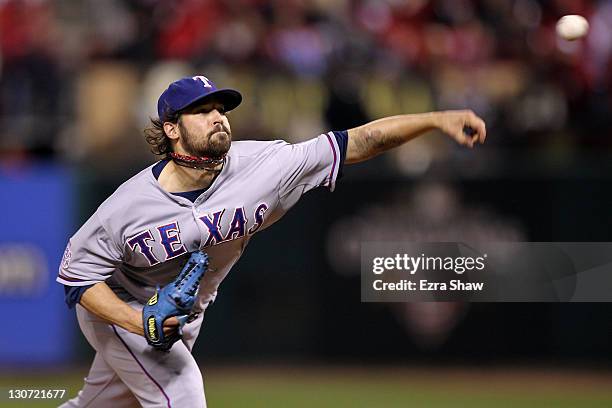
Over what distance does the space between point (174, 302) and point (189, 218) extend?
1.78ft

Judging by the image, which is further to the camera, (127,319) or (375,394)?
(375,394)

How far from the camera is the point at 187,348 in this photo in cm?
619

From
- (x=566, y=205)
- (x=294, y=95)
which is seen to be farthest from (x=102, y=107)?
(x=566, y=205)

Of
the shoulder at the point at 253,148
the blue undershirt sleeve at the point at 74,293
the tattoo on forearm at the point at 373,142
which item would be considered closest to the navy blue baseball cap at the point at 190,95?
the shoulder at the point at 253,148

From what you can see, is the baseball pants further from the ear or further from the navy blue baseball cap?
the navy blue baseball cap

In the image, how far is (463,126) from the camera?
5625 millimetres

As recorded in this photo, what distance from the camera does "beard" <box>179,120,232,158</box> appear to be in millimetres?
5676

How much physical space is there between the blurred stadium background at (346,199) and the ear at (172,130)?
14.0 ft

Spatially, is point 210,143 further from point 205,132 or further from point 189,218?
point 189,218

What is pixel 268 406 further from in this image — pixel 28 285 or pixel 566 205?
pixel 566 205

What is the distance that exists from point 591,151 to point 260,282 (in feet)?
11.8

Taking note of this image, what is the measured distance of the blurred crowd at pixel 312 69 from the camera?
11055mm

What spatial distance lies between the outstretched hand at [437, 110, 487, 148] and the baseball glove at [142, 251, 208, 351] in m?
1.44

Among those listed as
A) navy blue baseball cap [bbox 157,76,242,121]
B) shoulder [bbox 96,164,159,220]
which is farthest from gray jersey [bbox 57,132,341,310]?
navy blue baseball cap [bbox 157,76,242,121]
